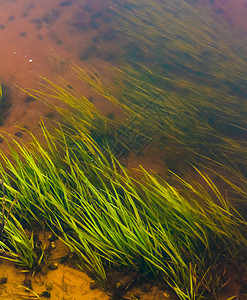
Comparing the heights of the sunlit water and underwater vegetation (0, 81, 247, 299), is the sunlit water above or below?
above

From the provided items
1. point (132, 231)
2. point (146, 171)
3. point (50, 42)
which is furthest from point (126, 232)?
point (50, 42)

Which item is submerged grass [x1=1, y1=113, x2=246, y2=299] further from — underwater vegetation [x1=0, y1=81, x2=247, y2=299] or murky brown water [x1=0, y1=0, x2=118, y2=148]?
murky brown water [x1=0, y1=0, x2=118, y2=148]

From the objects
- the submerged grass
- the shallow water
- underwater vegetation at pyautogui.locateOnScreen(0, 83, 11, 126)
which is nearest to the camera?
the submerged grass

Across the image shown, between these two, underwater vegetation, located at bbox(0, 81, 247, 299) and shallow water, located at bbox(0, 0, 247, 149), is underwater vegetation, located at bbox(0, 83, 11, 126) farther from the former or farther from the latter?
underwater vegetation, located at bbox(0, 81, 247, 299)

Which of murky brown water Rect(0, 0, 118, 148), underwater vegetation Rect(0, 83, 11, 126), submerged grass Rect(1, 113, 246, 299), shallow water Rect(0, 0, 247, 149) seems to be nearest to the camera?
submerged grass Rect(1, 113, 246, 299)

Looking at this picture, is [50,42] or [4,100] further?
[50,42]

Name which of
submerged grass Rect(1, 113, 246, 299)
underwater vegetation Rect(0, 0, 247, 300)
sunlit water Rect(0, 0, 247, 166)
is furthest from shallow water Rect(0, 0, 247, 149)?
submerged grass Rect(1, 113, 246, 299)

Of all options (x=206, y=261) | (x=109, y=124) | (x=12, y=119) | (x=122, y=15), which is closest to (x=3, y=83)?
(x=12, y=119)

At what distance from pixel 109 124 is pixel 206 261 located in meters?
1.86

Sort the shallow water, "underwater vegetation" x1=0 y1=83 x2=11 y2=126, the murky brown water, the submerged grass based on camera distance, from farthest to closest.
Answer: the shallow water
the murky brown water
"underwater vegetation" x1=0 y1=83 x2=11 y2=126
the submerged grass

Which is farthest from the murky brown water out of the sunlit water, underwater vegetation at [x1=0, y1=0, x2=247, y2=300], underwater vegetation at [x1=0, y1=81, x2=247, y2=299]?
underwater vegetation at [x1=0, y1=81, x2=247, y2=299]

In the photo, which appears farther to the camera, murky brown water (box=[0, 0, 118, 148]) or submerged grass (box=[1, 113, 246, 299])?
murky brown water (box=[0, 0, 118, 148])

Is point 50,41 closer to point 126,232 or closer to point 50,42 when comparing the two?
point 50,42

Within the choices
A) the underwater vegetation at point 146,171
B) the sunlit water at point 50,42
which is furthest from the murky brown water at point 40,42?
the underwater vegetation at point 146,171
